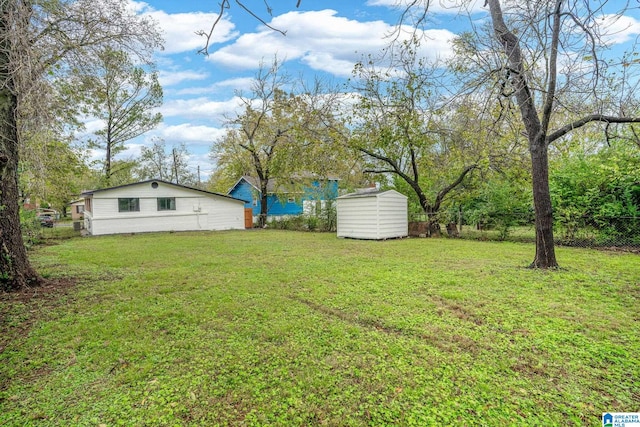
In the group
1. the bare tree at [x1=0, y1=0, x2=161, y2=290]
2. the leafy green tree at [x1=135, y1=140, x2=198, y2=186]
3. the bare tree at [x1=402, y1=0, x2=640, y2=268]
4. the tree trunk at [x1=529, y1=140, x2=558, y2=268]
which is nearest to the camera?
the bare tree at [x1=402, y1=0, x2=640, y2=268]

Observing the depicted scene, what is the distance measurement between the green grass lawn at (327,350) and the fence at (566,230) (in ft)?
11.7

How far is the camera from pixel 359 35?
3.49m

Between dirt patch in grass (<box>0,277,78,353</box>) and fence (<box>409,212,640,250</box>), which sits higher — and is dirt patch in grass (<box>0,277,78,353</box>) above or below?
below

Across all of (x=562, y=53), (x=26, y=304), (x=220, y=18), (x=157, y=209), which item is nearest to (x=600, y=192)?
(x=562, y=53)

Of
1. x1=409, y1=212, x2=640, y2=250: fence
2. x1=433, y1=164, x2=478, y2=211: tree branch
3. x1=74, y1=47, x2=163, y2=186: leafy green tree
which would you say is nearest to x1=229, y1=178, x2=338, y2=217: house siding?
x1=433, y1=164, x2=478, y2=211: tree branch

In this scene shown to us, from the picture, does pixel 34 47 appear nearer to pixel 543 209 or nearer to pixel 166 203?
pixel 543 209

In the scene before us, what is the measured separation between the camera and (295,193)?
18594 millimetres

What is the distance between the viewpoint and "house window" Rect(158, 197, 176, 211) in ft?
55.1

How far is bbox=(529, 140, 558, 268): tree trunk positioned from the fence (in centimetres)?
394

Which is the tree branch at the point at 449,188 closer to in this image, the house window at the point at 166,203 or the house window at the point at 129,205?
the house window at the point at 166,203

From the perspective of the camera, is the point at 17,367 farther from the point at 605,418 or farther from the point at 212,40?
the point at 605,418

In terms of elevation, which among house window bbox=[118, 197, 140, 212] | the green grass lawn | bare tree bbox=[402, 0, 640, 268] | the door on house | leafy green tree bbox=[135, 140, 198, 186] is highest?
leafy green tree bbox=[135, 140, 198, 186]

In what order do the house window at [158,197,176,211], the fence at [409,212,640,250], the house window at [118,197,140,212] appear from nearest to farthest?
the fence at [409,212,640,250]
the house window at [118,197,140,212]
the house window at [158,197,176,211]

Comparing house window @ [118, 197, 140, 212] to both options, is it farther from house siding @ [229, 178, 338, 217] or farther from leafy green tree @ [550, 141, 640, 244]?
leafy green tree @ [550, 141, 640, 244]
